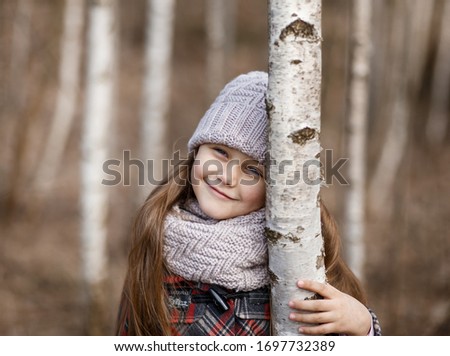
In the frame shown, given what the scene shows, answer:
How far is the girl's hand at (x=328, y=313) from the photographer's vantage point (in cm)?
159

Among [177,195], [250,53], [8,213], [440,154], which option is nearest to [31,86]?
[8,213]

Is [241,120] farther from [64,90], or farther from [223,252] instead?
[64,90]

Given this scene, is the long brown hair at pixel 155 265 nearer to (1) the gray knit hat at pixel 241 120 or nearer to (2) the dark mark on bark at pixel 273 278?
(1) the gray knit hat at pixel 241 120

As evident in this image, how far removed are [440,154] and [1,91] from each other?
812 centimetres

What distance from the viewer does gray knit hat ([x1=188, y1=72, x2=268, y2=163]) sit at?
1.80 meters

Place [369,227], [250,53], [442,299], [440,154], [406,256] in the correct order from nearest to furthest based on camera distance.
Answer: [442,299] → [406,256] → [369,227] → [440,154] → [250,53]

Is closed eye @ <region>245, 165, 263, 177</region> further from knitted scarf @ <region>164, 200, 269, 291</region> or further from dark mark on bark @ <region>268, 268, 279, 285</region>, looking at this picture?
dark mark on bark @ <region>268, 268, 279, 285</region>

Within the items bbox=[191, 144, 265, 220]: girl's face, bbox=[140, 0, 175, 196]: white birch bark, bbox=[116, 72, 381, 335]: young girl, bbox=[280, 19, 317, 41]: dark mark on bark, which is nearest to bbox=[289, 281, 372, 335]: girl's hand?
bbox=[116, 72, 381, 335]: young girl

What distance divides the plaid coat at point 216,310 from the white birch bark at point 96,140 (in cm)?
240

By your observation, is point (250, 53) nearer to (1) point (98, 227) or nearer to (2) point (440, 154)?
(2) point (440, 154)

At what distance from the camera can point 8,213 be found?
23.1 feet

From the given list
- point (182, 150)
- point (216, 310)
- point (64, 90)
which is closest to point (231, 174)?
point (216, 310)

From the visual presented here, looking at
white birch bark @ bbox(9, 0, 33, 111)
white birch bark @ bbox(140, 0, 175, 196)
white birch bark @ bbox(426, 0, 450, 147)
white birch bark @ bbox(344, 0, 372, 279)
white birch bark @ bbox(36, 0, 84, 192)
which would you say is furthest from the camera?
white birch bark @ bbox(426, 0, 450, 147)

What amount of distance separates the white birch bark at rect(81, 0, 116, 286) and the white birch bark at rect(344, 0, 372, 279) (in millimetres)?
1809
